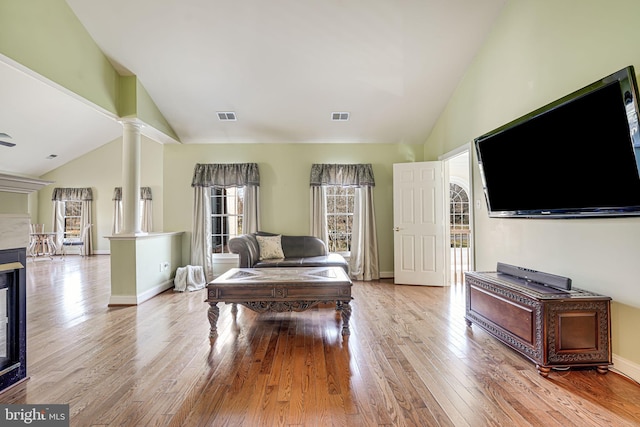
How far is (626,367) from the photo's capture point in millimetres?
2117

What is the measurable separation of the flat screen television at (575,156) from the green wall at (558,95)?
126 millimetres

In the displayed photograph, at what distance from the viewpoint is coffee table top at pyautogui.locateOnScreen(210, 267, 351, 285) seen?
2.86 meters

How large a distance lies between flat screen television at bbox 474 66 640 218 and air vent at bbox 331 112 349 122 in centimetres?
235

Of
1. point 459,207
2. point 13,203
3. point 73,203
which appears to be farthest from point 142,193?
point 459,207

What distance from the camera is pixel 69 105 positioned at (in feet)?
22.1

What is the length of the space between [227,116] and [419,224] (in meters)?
3.60

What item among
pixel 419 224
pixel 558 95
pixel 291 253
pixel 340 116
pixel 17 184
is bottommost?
pixel 291 253

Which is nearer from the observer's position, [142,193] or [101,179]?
[142,193]

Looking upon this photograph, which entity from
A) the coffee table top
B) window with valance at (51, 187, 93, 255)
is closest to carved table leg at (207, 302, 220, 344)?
the coffee table top

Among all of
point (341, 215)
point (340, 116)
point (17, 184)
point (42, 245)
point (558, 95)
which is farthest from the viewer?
point (42, 245)

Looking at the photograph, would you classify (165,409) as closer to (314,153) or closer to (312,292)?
(312,292)

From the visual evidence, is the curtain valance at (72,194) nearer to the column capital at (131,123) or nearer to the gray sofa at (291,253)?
the column capital at (131,123)

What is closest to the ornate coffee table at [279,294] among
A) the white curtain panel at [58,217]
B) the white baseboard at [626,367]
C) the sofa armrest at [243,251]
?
the sofa armrest at [243,251]

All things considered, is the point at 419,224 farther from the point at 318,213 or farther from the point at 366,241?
the point at 318,213
